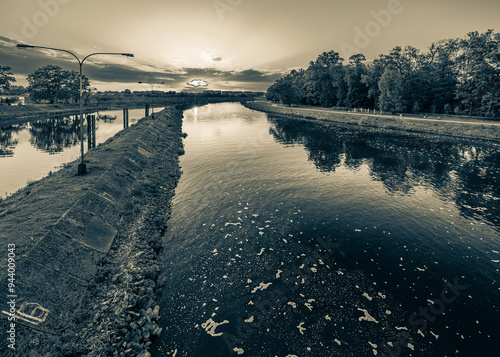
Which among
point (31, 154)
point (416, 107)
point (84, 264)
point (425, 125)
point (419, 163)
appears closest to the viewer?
point (84, 264)

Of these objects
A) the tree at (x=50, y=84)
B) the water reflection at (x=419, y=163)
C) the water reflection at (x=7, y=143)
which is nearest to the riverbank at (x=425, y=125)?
the water reflection at (x=419, y=163)

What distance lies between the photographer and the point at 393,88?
77.5m

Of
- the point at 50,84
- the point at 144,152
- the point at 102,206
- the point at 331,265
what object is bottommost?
the point at 331,265

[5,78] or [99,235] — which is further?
[5,78]

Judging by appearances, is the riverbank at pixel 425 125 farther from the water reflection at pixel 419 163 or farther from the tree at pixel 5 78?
the tree at pixel 5 78

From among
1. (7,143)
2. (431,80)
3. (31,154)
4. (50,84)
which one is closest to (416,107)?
(431,80)

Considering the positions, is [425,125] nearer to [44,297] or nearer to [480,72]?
[480,72]

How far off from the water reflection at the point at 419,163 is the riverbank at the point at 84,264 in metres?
25.7

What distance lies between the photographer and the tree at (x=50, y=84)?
107000 millimetres

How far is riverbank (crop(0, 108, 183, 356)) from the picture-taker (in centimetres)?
957

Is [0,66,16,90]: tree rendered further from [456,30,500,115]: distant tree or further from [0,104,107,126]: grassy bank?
[456,30,500,115]: distant tree

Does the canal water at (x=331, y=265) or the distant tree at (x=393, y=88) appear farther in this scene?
the distant tree at (x=393, y=88)

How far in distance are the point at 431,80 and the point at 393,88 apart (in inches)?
575

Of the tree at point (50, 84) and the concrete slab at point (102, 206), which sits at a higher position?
the tree at point (50, 84)
